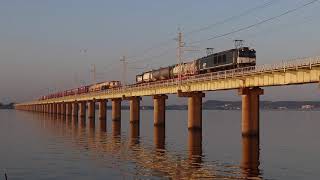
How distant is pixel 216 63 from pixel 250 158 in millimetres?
32390

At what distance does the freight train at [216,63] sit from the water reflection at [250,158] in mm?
13088

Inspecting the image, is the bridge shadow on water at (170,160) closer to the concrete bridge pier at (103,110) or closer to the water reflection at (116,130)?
the water reflection at (116,130)

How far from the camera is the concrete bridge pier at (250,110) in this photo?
61406 mm

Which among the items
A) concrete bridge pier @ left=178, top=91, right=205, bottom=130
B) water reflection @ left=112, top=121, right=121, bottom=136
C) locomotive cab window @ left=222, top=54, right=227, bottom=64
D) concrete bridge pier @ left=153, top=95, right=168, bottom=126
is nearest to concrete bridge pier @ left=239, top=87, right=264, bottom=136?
locomotive cab window @ left=222, top=54, right=227, bottom=64

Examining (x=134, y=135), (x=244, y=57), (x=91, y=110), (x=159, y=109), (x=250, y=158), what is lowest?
(x=250, y=158)

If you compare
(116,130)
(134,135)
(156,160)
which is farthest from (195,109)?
(156,160)

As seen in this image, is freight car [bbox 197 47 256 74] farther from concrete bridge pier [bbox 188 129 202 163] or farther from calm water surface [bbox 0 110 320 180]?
calm water surface [bbox 0 110 320 180]

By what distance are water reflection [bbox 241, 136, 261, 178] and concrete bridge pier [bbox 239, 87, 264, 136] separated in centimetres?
113

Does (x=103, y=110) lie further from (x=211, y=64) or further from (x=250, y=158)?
(x=250, y=158)

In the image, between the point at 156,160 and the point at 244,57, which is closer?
the point at 156,160

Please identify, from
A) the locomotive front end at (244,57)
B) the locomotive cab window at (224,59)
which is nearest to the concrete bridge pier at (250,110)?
the locomotive front end at (244,57)

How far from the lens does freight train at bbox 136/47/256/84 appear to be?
69.2m

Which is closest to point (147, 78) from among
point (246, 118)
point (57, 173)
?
point (246, 118)

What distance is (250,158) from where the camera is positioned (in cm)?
4456
